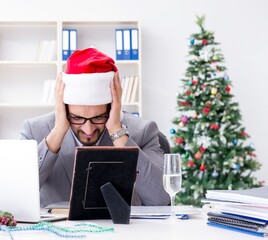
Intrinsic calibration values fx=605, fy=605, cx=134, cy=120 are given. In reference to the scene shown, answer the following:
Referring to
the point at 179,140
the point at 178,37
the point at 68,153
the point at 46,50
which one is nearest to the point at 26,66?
the point at 46,50

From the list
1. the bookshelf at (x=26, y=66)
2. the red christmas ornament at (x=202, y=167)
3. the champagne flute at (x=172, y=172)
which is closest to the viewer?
the champagne flute at (x=172, y=172)

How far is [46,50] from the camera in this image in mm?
5449

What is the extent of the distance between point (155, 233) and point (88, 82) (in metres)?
0.95

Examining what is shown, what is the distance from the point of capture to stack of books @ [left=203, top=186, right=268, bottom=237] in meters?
1.69

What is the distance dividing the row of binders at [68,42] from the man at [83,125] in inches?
114

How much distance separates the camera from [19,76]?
558 centimetres

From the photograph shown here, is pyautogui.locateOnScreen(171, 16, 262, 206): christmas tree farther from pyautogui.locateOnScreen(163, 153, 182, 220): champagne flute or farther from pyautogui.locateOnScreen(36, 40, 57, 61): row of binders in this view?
pyautogui.locateOnScreen(163, 153, 182, 220): champagne flute

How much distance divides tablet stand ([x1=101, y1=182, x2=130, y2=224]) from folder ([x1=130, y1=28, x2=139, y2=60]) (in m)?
3.61

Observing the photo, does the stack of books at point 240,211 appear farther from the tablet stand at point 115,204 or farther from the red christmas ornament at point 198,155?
the red christmas ornament at point 198,155

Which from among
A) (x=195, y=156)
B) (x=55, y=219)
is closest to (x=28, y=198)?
(x=55, y=219)

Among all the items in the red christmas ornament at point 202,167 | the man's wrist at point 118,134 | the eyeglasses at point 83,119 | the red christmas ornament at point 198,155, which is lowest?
the red christmas ornament at point 202,167

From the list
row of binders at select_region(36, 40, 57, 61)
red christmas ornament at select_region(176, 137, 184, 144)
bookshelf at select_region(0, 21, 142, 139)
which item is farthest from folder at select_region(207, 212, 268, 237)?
row of binders at select_region(36, 40, 57, 61)

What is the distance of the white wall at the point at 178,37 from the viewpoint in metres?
A: 5.64

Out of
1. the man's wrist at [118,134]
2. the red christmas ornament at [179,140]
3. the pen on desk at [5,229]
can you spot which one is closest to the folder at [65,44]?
the red christmas ornament at [179,140]
